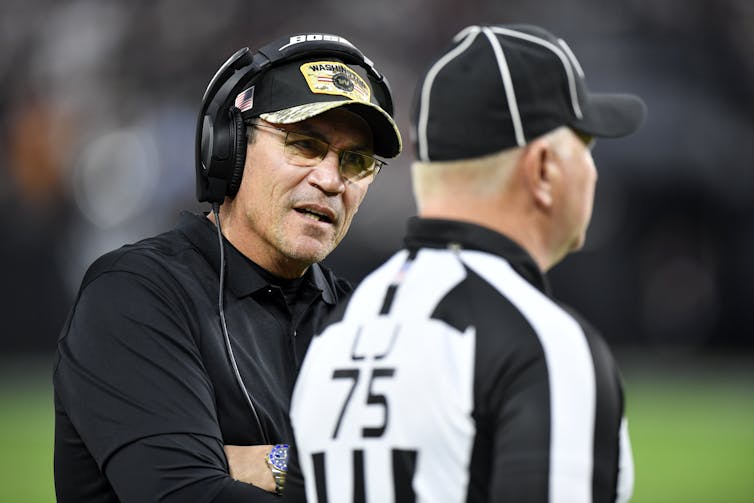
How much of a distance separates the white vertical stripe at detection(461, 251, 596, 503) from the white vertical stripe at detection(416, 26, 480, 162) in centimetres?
29

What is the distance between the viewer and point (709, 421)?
387 inches

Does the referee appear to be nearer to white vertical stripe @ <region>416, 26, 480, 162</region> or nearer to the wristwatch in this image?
white vertical stripe @ <region>416, 26, 480, 162</region>

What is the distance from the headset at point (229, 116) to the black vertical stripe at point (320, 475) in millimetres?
1231

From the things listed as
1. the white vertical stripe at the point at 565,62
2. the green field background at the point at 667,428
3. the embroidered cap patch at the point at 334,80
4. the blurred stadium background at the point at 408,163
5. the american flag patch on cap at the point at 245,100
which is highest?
the white vertical stripe at the point at 565,62

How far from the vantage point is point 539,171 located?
1658mm

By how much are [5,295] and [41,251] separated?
47 cm

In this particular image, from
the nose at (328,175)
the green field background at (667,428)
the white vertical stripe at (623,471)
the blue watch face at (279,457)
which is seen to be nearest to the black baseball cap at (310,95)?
the nose at (328,175)

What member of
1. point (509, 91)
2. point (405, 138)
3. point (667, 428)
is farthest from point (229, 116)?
point (667, 428)

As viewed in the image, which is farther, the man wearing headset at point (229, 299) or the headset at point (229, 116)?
the headset at point (229, 116)

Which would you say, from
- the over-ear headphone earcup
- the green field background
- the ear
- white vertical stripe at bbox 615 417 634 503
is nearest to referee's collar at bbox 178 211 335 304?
the over-ear headphone earcup

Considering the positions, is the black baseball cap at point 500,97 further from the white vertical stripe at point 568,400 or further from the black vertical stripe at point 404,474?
the black vertical stripe at point 404,474

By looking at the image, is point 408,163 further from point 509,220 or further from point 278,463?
point 509,220

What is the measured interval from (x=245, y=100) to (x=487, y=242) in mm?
1335

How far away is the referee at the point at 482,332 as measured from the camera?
1.51 meters
